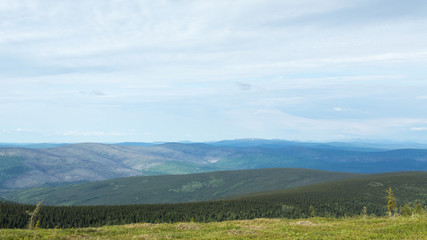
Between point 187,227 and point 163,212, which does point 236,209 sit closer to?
point 163,212

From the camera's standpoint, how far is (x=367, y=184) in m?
174

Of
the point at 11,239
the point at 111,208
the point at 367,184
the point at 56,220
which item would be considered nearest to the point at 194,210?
the point at 111,208

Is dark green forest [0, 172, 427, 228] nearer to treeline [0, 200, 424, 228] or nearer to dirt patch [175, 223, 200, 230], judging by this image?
treeline [0, 200, 424, 228]

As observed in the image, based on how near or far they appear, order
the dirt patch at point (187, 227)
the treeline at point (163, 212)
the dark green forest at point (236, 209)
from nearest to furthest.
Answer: the dirt patch at point (187, 227)
the treeline at point (163, 212)
the dark green forest at point (236, 209)

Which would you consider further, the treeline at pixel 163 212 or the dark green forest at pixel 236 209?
the dark green forest at pixel 236 209

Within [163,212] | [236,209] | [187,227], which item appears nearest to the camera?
[187,227]

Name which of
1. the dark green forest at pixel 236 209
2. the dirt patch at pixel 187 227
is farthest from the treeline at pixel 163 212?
the dirt patch at pixel 187 227

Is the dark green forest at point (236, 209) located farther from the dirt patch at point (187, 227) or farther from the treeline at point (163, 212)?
the dirt patch at point (187, 227)

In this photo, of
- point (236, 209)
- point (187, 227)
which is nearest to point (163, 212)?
point (236, 209)

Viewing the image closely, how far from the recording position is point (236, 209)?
110 metres

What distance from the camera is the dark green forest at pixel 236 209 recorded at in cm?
8502

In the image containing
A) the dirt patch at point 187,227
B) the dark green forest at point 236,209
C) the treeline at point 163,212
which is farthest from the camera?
the dark green forest at point 236,209

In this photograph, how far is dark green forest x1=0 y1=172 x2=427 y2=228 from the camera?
8502cm

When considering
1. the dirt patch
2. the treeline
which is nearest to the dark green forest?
the treeline
